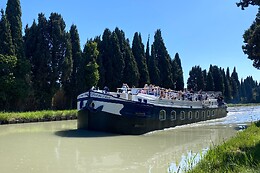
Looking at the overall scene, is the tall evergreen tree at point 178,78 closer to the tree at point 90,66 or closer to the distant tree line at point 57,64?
the distant tree line at point 57,64

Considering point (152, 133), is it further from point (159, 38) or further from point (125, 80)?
point (159, 38)

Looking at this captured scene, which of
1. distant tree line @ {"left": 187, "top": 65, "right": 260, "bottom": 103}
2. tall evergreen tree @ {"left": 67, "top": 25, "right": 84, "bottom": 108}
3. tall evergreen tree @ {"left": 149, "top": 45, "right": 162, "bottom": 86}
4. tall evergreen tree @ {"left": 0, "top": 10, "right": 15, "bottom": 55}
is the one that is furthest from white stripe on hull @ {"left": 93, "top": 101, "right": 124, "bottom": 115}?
distant tree line @ {"left": 187, "top": 65, "right": 260, "bottom": 103}

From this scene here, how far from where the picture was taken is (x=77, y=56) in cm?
4844

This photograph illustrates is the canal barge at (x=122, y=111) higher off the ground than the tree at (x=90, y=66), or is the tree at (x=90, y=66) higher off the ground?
the tree at (x=90, y=66)

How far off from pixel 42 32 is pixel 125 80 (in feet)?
49.7

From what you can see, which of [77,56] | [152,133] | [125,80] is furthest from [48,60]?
[152,133]

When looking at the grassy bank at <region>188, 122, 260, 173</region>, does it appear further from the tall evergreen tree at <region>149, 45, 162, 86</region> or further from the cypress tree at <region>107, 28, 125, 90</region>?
the tall evergreen tree at <region>149, 45, 162, 86</region>

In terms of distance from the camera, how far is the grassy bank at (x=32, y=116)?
29.4 metres

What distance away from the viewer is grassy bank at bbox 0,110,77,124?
29.4m

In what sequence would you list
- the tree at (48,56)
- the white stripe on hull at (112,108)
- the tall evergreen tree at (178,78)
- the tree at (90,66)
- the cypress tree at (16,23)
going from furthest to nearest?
the tall evergreen tree at (178,78)
the tree at (90,66)
the tree at (48,56)
the cypress tree at (16,23)
the white stripe on hull at (112,108)

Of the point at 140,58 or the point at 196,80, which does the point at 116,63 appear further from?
the point at 196,80

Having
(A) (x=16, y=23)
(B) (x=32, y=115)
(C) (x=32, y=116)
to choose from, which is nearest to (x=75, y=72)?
(A) (x=16, y=23)

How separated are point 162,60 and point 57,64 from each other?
984 inches

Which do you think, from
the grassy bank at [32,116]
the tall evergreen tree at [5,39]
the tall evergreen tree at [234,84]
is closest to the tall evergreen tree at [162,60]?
the grassy bank at [32,116]
